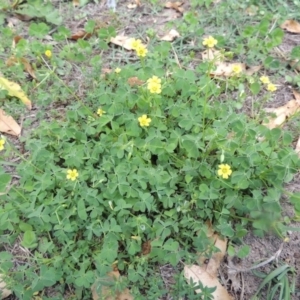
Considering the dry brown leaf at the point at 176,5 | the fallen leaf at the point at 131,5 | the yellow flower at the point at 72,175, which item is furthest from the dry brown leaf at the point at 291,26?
the yellow flower at the point at 72,175

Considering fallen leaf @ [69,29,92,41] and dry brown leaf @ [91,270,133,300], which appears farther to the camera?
fallen leaf @ [69,29,92,41]

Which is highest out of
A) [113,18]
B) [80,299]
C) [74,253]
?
[113,18]

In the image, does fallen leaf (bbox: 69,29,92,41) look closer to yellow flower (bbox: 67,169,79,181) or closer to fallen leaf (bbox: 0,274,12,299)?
yellow flower (bbox: 67,169,79,181)

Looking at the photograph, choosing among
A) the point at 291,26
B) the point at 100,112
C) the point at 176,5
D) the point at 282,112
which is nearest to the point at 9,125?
the point at 100,112

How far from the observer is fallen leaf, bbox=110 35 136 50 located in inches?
126

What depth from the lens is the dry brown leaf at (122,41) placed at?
10.5ft

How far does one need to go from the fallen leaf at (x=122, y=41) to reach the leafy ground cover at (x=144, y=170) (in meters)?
0.16

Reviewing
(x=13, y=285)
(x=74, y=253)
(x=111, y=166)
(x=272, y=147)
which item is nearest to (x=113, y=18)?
(x=111, y=166)

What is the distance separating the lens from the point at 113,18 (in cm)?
335

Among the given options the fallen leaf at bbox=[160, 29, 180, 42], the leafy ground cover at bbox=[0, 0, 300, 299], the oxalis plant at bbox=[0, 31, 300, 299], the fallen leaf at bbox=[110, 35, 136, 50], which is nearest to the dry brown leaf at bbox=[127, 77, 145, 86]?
the leafy ground cover at bbox=[0, 0, 300, 299]

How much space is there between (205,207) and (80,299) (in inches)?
32.7

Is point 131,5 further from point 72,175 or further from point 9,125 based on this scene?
point 72,175

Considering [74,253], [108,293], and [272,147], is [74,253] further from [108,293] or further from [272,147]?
[272,147]

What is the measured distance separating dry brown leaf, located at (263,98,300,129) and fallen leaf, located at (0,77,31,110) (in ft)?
5.31
